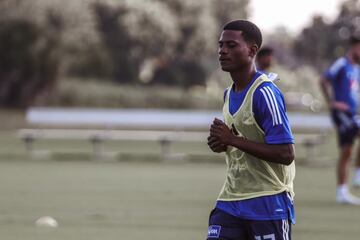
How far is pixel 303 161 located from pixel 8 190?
1073 cm

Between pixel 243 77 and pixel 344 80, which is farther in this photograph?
pixel 344 80

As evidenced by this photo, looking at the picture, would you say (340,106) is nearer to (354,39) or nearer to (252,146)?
(354,39)

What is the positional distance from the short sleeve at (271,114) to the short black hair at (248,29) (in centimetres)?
30

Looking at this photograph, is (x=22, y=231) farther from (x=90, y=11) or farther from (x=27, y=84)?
(x=90, y=11)

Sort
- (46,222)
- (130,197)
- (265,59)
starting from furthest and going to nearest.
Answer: (130,197) < (265,59) < (46,222)

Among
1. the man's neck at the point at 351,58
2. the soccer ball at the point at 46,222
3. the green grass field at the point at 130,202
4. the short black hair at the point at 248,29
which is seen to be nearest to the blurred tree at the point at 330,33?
the green grass field at the point at 130,202

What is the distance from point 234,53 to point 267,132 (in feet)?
1.62

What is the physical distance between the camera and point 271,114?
6.04 meters

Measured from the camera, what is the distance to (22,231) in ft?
35.5

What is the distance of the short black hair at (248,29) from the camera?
6.24m

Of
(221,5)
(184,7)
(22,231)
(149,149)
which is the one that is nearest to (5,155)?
(149,149)

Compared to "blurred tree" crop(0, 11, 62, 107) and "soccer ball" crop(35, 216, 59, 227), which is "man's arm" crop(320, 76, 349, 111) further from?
"blurred tree" crop(0, 11, 62, 107)

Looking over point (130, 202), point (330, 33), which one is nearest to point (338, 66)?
point (130, 202)

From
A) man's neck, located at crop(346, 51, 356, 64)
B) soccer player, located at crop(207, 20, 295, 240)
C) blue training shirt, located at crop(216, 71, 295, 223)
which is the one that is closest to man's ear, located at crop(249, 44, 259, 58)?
soccer player, located at crop(207, 20, 295, 240)
